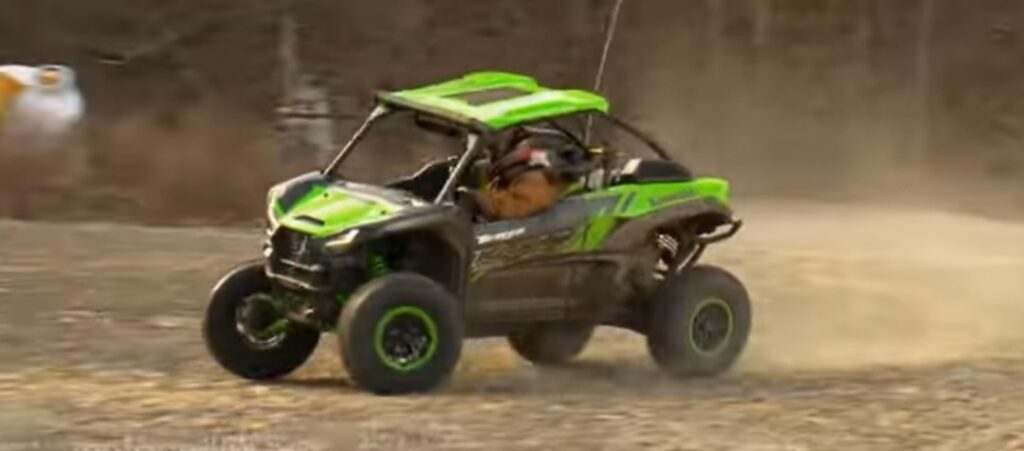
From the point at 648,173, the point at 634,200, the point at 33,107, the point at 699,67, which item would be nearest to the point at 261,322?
the point at 634,200

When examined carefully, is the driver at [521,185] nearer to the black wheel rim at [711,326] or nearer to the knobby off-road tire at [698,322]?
the knobby off-road tire at [698,322]

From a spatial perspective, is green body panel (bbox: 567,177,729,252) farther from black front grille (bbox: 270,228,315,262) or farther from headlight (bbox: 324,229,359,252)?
black front grille (bbox: 270,228,315,262)

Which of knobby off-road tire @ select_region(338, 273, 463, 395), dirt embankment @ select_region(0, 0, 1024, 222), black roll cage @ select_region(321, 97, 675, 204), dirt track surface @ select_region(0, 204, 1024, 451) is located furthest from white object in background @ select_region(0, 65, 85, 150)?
knobby off-road tire @ select_region(338, 273, 463, 395)

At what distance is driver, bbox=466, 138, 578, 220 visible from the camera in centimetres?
1155

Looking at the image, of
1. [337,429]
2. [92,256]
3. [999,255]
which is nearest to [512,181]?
[337,429]

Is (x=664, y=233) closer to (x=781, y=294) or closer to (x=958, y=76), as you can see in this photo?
(x=781, y=294)

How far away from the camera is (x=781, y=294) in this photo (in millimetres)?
16109

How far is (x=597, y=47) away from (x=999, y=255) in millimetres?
13269

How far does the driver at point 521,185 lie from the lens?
1155 cm

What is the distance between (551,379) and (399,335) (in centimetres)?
135

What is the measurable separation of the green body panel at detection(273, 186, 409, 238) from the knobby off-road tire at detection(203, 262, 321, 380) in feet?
1.59

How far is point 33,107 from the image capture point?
23766 millimetres

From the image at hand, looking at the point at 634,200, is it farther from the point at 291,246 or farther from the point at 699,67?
the point at 699,67

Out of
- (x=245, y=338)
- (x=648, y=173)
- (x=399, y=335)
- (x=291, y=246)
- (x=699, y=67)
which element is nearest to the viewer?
(x=399, y=335)
